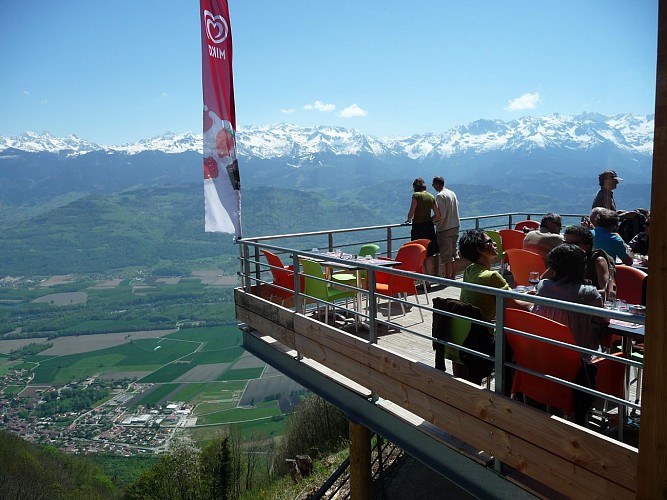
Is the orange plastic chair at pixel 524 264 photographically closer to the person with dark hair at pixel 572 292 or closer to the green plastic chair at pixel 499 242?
the person with dark hair at pixel 572 292

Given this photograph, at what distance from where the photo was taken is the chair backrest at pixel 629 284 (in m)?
5.64

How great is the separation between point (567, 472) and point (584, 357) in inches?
34.1

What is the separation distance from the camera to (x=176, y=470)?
886 inches

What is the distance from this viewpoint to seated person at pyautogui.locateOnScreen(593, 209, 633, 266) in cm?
633

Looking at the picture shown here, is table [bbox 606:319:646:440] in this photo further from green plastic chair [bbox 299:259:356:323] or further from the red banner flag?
the red banner flag

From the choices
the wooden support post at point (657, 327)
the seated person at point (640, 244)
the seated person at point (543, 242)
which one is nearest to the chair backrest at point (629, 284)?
the seated person at point (543, 242)

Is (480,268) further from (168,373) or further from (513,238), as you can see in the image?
(168,373)

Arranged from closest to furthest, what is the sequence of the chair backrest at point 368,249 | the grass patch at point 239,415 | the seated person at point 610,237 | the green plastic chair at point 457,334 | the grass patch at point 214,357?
the green plastic chair at point 457,334, the seated person at point 610,237, the chair backrest at point 368,249, the grass patch at point 239,415, the grass patch at point 214,357

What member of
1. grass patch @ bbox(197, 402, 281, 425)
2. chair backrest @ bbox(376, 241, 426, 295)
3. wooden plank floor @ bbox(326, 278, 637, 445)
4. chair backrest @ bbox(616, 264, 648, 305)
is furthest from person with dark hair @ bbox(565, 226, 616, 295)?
Answer: grass patch @ bbox(197, 402, 281, 425)

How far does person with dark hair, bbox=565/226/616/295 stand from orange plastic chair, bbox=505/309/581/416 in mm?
1962

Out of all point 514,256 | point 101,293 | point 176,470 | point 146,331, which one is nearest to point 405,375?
point 514,256

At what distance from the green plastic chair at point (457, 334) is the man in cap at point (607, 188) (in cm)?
568

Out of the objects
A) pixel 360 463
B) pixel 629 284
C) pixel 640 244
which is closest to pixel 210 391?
pixel 360 463

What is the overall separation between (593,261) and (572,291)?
1.49 meters
